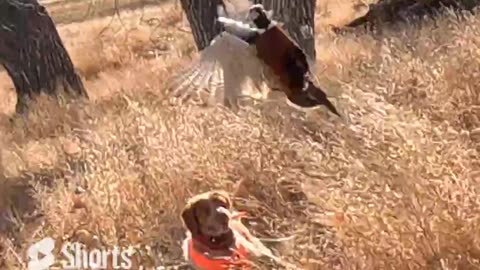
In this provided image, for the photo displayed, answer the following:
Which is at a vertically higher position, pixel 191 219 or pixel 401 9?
pixel 401 9

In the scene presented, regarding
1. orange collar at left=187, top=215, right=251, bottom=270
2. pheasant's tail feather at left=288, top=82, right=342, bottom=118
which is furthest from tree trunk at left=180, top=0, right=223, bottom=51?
orange collar at left=187, top=215, right=251, bottom=270

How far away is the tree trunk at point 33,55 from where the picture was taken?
1786 mm

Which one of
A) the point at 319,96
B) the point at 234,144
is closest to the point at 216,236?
the point at 234,144

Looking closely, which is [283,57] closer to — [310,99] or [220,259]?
[310,99]

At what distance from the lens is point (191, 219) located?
5.80 feet

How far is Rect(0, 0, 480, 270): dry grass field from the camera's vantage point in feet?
5.77

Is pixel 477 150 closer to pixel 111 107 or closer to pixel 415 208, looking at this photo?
pixel 415 208

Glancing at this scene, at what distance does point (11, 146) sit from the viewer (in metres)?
1.78

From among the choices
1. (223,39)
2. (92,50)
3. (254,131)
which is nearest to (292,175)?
(254,131)

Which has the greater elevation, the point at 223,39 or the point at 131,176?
the point at 223,39

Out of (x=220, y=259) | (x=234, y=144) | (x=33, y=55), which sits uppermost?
(x=33, y=55)

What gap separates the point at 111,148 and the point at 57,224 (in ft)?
0.41

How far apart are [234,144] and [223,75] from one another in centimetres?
9

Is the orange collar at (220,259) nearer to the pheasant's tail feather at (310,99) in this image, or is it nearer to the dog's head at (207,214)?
the dog's head at (207,214)
